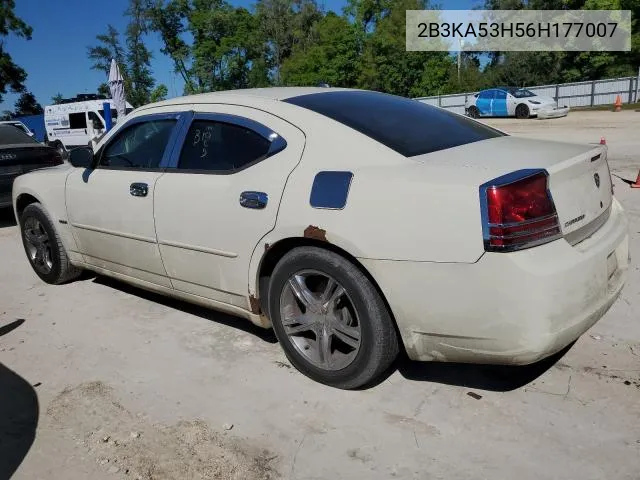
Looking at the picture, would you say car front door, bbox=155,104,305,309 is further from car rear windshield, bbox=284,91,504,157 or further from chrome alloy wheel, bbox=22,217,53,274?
chrome alloy wheel, bbox=22,217,53,274

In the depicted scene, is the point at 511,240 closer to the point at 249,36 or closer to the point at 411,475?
the point at 411,475

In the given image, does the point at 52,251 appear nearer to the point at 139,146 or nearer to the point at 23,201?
the point at 23,201

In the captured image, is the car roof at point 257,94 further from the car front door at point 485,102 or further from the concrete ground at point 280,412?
the car front door at point 485,102

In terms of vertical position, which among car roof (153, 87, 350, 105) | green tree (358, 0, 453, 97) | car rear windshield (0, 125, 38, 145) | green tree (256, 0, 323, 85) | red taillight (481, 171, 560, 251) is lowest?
red taillight (481, 171, 560, 251)

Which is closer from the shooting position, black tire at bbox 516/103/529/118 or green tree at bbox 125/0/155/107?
black tire at bbox 516/103/529/118

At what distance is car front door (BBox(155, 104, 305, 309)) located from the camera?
3064 millimetres

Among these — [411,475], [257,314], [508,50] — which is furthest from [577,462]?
[508,50]

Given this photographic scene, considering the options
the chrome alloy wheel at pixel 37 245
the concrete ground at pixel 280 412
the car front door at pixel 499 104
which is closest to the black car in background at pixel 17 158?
the chrome alloy wheel at pixel 37 245

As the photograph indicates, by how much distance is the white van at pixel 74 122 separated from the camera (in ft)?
85.1

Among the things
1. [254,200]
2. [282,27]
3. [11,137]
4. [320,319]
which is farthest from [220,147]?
[282,27]

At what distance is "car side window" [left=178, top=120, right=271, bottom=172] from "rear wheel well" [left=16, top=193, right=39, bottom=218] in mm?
2229

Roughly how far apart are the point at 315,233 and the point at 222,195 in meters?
0.72

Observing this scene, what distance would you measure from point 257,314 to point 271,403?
0.55 metres

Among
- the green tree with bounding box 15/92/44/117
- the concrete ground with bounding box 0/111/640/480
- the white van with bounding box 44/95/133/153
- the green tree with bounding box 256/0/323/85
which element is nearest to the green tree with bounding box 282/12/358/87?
the green tree with bounding box 256/0/323/85
